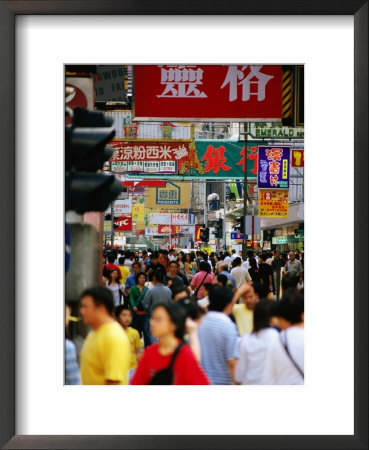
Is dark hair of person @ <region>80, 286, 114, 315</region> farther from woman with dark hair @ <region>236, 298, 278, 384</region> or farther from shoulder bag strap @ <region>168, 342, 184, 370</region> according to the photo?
woman with dark hair @ <region>236, 298, 278, 384</region>

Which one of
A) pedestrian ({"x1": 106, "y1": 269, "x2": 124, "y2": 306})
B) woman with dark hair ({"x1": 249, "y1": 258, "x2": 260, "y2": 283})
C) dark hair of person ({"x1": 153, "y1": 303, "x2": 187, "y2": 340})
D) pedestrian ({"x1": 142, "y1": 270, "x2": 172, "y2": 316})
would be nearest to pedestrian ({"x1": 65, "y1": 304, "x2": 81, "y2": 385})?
dark hair of person ({"x1": 153, "y1": 303, "x2": 187, "y2": 340})

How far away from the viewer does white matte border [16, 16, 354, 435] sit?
143 inches

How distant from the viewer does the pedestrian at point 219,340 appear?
430 cm

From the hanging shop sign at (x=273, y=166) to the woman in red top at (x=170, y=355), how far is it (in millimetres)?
9376

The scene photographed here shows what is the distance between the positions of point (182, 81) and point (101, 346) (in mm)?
4022

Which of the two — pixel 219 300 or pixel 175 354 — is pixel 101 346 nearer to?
pixel 175 354

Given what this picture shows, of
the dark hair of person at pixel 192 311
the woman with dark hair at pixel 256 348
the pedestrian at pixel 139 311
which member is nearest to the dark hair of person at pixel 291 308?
the woman with dark hair at pixel 256 348

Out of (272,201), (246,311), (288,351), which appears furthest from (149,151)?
(288,351)

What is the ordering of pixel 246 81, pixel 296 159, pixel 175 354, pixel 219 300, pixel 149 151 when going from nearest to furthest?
pixel 175 354
pixel 219 300
pixel 246 81
pixel 149 151
pixel 296 159

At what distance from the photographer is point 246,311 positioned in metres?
5.84

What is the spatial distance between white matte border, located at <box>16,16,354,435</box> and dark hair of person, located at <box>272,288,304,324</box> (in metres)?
0.29
